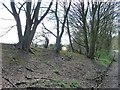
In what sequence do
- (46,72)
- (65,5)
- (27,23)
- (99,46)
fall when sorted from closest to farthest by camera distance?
(46,72), (27,23), (65,5), (99,46)

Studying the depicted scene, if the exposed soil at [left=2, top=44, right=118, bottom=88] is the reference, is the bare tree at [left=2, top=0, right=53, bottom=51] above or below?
above

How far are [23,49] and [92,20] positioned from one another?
7556 millimetres

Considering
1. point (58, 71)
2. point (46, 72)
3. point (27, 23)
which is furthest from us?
point (27, 23)

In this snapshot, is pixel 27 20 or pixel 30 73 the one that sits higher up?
pixel 27 20

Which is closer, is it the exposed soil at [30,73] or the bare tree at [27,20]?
the exposed soil at [30,73]

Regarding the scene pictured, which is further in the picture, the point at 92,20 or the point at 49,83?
the point at 92,20

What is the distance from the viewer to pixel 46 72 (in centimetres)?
943

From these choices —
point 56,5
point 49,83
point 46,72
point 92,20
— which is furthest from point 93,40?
point 49,83

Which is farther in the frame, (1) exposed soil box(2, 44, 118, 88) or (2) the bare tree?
(2) the bare tree

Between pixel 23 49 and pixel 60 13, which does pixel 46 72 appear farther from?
pixel 60 13

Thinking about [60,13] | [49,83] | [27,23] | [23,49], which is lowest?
[49,83]

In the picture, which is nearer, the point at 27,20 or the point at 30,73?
the point at 30,73

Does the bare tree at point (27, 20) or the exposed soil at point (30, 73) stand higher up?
the bare tree at point (27, 20)

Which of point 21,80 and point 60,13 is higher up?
point 60,13
